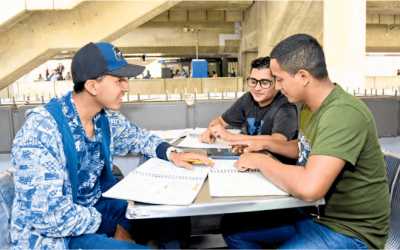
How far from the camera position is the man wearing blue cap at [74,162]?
108cm

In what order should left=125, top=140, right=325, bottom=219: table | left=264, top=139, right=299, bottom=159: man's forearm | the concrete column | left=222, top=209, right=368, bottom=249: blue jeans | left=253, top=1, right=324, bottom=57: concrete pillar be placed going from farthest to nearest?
→ left=253, top=1, right=324, bottom=57: concrete pillar → the concrete column → left=264, top=139, right=299, bottom=159: man's forearm → left=222, top=209, right=368, bottom=249: blue jeans → left=125, top=140, right=325, bottom=219: table

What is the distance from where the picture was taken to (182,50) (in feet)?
41.3

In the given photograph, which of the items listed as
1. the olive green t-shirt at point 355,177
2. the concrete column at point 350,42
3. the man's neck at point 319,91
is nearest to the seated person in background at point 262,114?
the man's neck at point 319,91

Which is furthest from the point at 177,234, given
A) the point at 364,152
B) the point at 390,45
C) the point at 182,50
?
the point at 390,45

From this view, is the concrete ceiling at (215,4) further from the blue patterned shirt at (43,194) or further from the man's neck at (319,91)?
the blue patterned shirt at (43,194)

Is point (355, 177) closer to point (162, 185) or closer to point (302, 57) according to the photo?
point (302, 57)

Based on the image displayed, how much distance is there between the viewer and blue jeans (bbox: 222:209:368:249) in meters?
1.18

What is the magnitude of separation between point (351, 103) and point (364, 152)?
0.19 meters

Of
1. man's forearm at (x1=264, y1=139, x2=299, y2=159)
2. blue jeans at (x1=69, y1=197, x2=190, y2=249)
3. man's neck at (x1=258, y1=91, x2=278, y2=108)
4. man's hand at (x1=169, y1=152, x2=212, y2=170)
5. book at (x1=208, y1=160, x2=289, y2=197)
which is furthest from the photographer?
man's neck at (x1=258, y1=91, x2=278, y2=108)

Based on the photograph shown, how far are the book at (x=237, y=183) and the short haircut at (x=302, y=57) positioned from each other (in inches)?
18.3

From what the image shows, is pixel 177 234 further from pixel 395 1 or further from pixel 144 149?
pixel 395 1

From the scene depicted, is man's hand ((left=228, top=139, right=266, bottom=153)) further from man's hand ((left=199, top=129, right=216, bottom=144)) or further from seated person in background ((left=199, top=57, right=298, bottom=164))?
man's hand ((left=199, top=129, right=216, bottom=144))

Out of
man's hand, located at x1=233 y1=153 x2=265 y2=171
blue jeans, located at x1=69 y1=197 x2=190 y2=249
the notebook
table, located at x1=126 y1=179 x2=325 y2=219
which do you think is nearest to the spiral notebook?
table, located at x1=126 y1=179 x2=325 y2=219

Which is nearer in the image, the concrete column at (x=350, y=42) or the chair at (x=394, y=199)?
the chair at (x=394, y=199)
